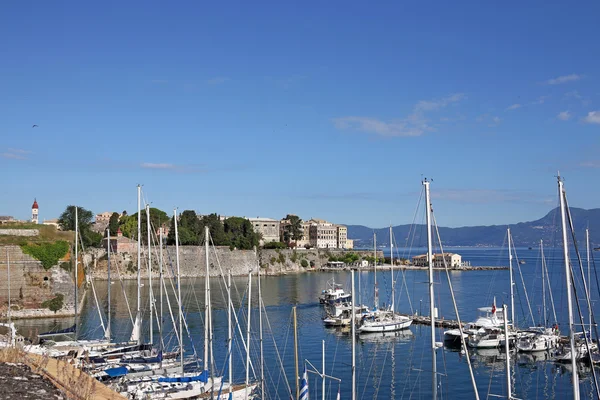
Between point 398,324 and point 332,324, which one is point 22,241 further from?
point 398,324

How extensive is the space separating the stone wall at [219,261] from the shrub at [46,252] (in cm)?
2083

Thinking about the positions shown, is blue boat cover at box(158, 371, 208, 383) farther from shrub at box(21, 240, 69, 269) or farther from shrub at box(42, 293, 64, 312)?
shrub at box(21, 240, 69, 269)

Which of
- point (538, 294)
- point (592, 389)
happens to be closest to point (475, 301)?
point (538, 294)

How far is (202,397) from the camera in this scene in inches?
781

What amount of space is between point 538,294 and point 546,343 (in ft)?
116

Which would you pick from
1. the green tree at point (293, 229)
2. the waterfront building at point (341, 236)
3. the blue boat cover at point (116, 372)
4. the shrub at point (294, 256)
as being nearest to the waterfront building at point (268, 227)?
the green tree at point (293, 229)

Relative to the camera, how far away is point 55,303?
1578 inches

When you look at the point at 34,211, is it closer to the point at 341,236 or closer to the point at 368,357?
the point at 368,357

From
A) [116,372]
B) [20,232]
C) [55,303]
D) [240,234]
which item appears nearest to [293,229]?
[240,234]

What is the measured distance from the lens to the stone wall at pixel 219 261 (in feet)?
245

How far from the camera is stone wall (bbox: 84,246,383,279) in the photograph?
2940 inches

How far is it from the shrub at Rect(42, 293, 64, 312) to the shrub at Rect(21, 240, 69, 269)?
Result: 2.17 metres

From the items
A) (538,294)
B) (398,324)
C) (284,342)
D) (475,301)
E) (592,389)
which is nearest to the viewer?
(592,389)

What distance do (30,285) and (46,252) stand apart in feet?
7.92
